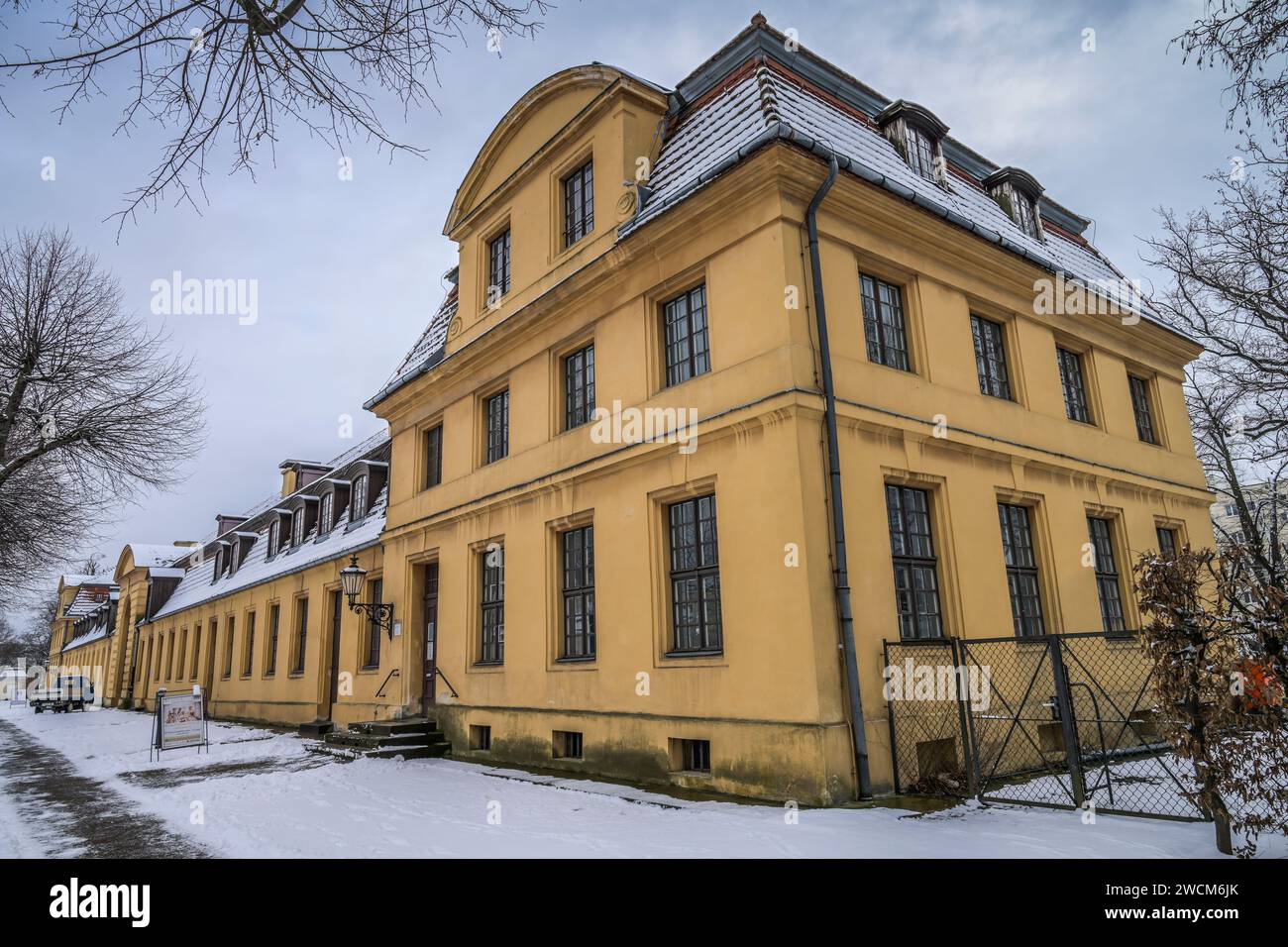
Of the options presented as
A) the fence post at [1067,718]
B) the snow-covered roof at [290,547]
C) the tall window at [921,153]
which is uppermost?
the tall window at [921,153]

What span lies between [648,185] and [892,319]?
441cm

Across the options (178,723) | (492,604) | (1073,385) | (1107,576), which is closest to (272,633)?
(178,723)

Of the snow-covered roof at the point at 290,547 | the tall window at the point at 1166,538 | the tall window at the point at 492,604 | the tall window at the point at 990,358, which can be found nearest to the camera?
the tall window at the point at 990,358

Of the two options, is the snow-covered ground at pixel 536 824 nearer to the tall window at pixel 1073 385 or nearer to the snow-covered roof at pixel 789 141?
the snow-covered roof at pixel 789 141

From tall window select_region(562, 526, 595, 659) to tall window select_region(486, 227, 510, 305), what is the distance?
18.6 ft

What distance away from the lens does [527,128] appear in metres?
14.9

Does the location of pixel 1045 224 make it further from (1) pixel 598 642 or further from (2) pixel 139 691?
(2) pixel 139 691

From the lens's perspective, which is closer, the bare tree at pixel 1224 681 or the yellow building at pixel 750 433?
the bare tree at pixel 1224 681

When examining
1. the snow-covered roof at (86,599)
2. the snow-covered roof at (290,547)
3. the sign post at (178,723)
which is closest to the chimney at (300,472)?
the snow-covered roof at (290,547)

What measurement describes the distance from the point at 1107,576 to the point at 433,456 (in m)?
13.5

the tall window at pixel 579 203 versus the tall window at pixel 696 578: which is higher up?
the tall window at pixel 579 203

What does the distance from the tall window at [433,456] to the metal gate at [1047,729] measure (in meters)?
10.9

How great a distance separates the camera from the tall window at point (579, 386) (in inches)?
499
